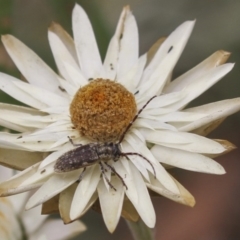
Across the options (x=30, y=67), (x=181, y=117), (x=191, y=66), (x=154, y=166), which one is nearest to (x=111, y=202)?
(x=154, y=166)

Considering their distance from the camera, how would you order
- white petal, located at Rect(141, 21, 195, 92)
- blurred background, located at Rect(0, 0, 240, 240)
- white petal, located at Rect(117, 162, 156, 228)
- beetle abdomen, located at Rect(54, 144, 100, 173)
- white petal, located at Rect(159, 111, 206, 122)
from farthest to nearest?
blurred background, located at Rect(0, 0, 240, 240) < white petal, located at Rect(141, 21, 195, 92) < white petal, located at Rect(159, 111, 206, 122) < beetle abdomen, located at Rect(54, 144, 100, 173) < white petal, located at Rect(117, 162, 156, 228)

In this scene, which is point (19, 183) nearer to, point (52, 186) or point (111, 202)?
point (52, 186)

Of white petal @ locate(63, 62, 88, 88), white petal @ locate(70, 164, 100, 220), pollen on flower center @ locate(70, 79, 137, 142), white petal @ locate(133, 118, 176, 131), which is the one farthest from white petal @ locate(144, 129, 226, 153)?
white petal @ locate(63, 62, 88, 88)

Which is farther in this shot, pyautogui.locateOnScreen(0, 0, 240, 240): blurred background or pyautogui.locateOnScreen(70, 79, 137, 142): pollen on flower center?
pyautogui.locateOnScreen(0, 0, 240, 240): blurred background

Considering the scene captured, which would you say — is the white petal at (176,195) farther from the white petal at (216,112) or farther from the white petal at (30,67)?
the white petal at (30,67)

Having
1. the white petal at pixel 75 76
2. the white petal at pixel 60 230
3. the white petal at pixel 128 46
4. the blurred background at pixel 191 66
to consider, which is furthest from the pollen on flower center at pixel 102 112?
the blurred background at pixel 191 66

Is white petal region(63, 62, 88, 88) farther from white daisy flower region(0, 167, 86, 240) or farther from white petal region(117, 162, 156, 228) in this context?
white daisy flower region(0, 167, 86, 240)
